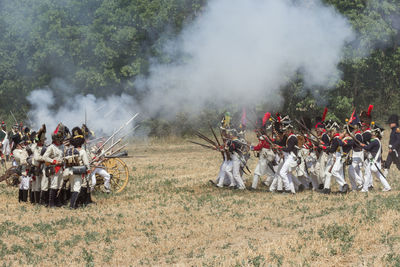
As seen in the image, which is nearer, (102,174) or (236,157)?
(102,174)

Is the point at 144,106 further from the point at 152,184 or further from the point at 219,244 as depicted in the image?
the point at 219,244

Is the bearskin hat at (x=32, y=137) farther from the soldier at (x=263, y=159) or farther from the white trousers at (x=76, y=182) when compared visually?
the soldier at (x=263, y=159)

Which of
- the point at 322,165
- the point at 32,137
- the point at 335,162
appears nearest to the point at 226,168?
the point at 322,165

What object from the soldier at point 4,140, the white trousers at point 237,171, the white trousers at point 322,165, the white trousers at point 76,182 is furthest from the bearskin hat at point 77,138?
the soldier at point 4,140

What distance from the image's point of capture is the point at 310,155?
1705 cm

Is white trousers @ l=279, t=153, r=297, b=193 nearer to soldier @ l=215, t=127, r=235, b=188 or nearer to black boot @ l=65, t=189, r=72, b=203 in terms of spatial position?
soldier @ l=215, t=127, r=235, b=188

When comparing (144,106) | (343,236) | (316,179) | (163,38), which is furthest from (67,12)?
(343,236)

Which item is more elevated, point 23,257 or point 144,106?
point 144,106

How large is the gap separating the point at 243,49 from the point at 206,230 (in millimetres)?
9644

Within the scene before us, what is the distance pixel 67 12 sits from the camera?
38938mm

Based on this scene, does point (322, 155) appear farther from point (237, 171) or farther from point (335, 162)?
point (237, 171)

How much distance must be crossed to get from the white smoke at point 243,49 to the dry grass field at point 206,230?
17.4ft

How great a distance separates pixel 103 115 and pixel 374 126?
9544mm

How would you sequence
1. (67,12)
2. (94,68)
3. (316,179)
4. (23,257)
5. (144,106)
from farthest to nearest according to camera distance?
(67,12) < (94,68) < (144,106) < (316,179) < (23,257)
